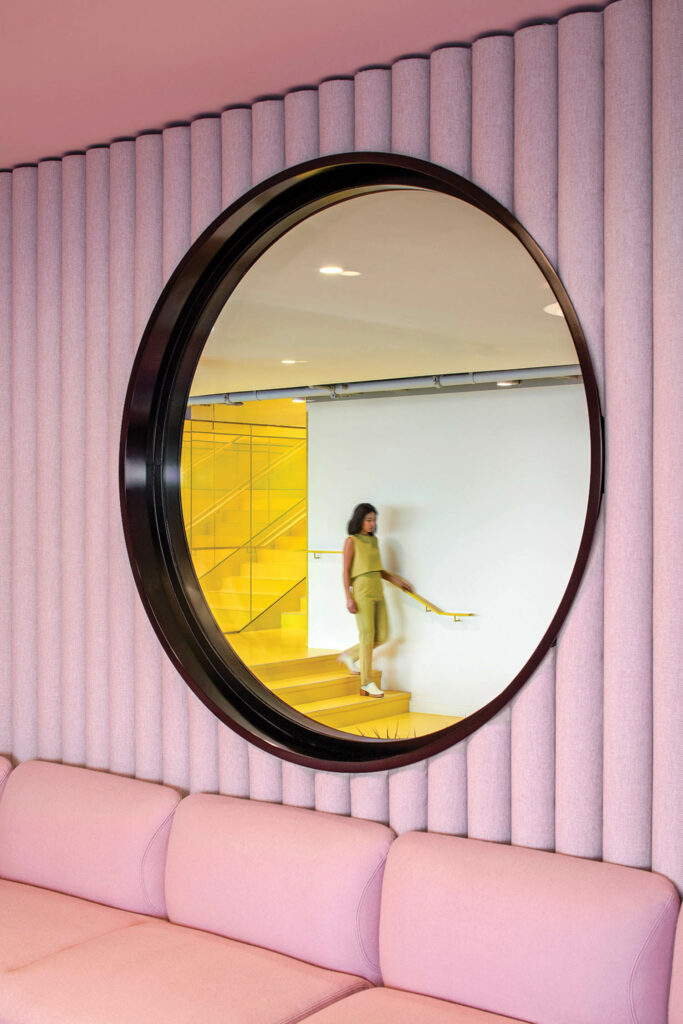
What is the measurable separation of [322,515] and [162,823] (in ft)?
3.98

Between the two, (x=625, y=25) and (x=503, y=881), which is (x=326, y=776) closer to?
(x=503, y=881)

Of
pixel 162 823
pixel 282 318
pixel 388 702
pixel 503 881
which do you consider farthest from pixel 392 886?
pixel 282 318

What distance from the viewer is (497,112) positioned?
7.78 feet

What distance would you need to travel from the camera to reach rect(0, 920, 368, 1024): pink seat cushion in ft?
7.04

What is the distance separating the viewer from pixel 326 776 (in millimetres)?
2664

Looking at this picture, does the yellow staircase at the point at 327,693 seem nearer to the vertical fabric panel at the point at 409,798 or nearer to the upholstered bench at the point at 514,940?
the vertical fabric panel at the point at 409,798

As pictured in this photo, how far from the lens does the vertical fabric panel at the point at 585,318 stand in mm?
2232

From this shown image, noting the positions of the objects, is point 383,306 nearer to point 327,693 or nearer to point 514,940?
point 327,693

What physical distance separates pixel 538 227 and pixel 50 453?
1808 millimetres

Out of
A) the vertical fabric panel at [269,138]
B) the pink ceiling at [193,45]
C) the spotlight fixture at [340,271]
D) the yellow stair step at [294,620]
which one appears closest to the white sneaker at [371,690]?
the yellow stair step at [294,620]

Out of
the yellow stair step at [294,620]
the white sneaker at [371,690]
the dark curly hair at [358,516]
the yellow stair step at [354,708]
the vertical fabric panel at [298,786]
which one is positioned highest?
the dark curly hair at [358,516]

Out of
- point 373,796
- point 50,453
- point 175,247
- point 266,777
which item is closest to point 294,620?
point 266,777

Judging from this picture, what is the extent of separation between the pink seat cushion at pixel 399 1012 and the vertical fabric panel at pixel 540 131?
1603 millimetres

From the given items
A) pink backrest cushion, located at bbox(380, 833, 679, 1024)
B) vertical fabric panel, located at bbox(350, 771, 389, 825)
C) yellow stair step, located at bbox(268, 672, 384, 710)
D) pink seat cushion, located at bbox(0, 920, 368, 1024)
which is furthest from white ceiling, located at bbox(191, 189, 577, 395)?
pink seat cushion, located at bbox(0, 920, 368, 1024)
